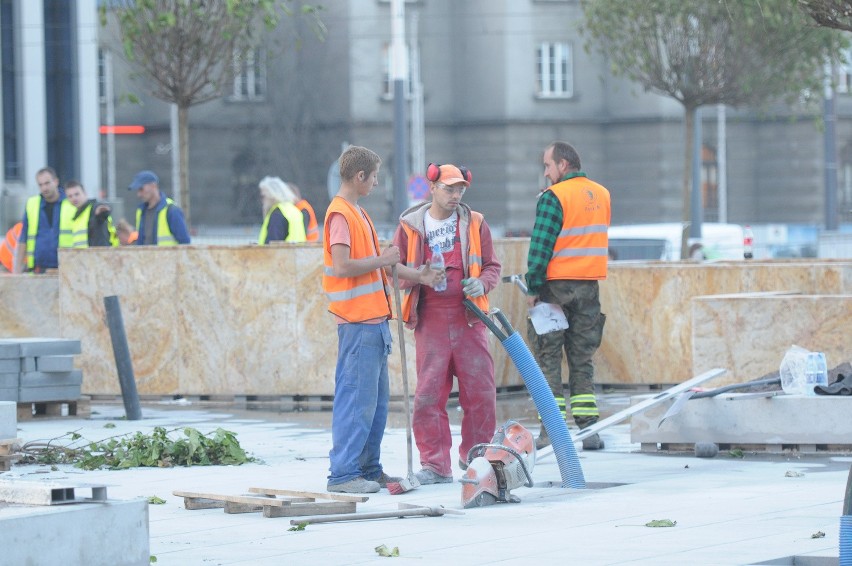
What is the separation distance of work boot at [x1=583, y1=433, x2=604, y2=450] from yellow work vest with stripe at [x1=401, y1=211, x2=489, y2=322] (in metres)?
1.68

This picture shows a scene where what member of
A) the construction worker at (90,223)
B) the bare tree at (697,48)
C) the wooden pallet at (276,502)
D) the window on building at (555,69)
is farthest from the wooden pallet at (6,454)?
the window on building at (555,69)

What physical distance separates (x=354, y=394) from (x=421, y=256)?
3.53 ft

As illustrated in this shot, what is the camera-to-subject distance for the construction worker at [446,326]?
30.8 feet

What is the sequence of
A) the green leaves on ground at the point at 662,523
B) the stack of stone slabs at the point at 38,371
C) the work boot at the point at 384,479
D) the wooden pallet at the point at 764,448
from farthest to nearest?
1. the stack of stone slabs at the point at 38,371
2. the wooden pallet at the point at 764,448
3. the work boot at the point at 384,479
4. the green leaves on ground at the point at 662,523

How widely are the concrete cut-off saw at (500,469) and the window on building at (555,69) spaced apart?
46.7 metres

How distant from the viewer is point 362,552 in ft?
22.8

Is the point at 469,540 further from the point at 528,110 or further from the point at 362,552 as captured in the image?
the point at 528,110

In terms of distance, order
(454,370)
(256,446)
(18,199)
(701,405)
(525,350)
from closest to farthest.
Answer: (525,350) < (454,370) < (701,405) < (256,446) < (18,199)

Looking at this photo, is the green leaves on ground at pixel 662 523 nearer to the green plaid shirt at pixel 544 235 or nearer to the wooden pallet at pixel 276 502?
the wooden pallet at pixel 276 502

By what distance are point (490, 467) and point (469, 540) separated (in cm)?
115

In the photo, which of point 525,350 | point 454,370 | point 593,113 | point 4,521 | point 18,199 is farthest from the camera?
point 593,113

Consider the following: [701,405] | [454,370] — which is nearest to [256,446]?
[454,370]

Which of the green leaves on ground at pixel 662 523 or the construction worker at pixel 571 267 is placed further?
the construction worker at pixel 571 267

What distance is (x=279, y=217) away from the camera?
1630cm
